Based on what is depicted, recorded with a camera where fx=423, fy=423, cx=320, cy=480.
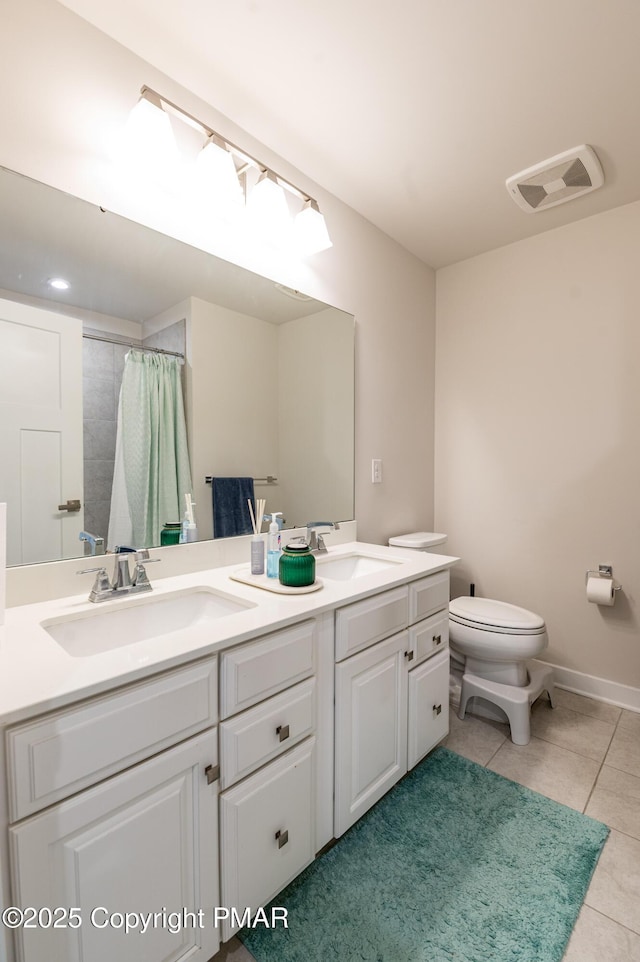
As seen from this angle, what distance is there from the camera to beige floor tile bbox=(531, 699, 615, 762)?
1.75m

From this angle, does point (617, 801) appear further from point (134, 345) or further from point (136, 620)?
point (134, 345)

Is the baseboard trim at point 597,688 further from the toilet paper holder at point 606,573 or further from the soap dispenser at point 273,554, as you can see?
the soap dispenser at point 273,554

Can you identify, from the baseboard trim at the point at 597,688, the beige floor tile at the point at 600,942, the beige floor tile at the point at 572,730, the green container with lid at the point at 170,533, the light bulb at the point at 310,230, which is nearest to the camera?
the beige floor tile at the point at 600,942

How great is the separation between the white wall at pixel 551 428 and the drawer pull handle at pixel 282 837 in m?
1.80

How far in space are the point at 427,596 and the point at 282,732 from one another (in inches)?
29.3

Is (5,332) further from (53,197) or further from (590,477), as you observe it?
(590,477)

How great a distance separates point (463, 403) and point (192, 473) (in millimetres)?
1790

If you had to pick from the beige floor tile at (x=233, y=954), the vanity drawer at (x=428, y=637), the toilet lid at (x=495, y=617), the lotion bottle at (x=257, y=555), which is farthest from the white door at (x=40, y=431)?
the toilet lid at (x=495, y=617)

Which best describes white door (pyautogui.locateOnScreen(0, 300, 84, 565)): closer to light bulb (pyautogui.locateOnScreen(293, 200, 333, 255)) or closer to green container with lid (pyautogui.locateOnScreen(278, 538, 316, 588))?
green container with lid (pyautogui.locateOnScreen(278, 538, 316, 588))

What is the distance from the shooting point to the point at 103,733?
73cm

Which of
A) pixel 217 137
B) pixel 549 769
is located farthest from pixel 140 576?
pixel 549 769

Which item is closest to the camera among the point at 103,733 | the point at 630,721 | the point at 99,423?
the point at 103,733

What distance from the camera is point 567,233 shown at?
7.08ft

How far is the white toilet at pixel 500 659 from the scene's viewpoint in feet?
5.90
